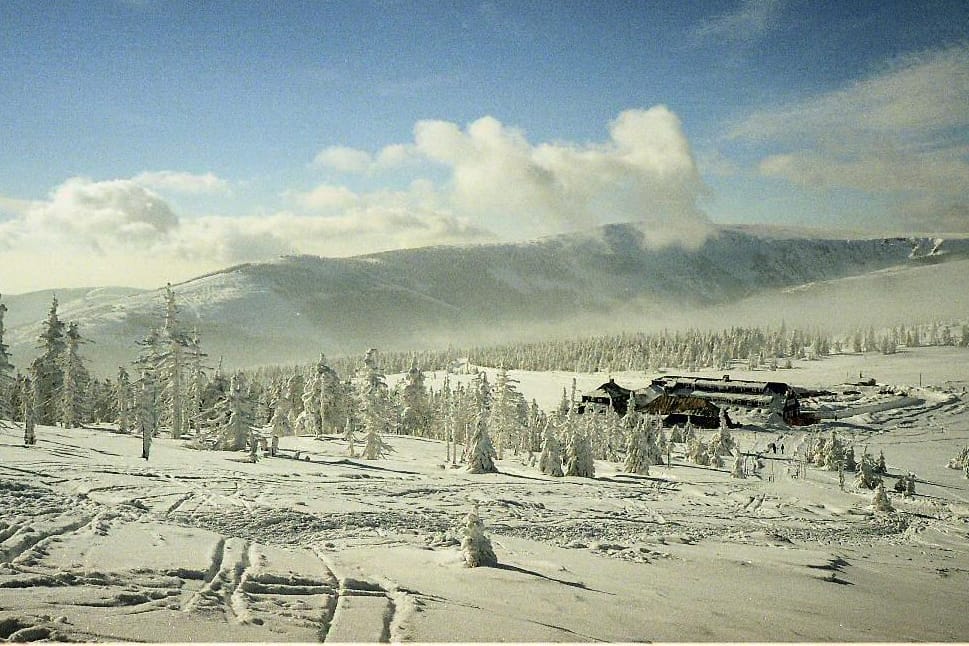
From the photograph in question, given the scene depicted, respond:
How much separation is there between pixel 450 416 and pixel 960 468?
50393 millimetres

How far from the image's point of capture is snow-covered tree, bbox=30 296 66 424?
193 feet

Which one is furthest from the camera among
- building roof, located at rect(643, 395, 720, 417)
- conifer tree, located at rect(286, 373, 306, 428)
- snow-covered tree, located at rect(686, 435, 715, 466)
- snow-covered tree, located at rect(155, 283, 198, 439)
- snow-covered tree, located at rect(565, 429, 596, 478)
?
building roof, located at rect(643, 395, 720, 417)

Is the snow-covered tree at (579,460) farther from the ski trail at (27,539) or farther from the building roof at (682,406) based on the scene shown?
the building roof at (682,406)

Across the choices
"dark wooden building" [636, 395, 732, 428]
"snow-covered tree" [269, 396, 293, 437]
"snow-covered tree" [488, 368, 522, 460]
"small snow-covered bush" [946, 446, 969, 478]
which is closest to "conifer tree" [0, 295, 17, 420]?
"snow-covered tree" [269, 396, 293, 437]

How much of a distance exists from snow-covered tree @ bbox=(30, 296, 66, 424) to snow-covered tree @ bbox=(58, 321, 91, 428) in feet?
1.42

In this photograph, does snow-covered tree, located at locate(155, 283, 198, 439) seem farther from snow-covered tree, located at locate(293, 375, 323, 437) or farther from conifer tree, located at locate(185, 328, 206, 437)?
snow-covered tree, located at locate(293, 375, 323, 437)

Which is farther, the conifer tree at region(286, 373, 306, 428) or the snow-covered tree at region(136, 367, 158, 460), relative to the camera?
the conifer tree at region(286, 373, 306, 428)

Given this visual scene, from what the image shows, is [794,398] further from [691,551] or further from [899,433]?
[691,551]

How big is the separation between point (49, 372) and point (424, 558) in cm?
6099

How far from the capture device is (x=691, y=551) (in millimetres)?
20281

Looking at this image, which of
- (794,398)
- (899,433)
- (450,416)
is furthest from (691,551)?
(794,398)

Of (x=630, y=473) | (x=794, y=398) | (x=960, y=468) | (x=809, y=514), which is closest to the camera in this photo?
(x=809, y=514)

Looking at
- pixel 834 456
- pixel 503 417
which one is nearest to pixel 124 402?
pixel 503 417

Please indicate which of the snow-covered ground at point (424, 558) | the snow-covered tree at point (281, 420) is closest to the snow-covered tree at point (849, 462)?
the snow-covered ground at point (424, 558)
